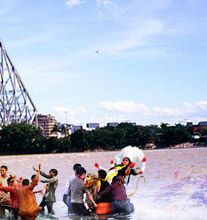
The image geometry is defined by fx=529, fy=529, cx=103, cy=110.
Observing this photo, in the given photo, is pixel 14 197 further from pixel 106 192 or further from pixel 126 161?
pixel 126 161

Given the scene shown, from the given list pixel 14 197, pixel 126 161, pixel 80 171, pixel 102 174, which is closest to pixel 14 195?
pixel 14 197

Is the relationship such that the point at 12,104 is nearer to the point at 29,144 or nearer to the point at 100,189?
the point at 29,144

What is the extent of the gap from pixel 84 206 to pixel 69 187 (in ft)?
3.17

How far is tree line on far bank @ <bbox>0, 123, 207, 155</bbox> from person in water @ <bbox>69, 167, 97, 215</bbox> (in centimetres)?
11388

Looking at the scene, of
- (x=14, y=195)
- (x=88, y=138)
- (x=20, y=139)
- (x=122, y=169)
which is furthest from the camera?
(x=88, y=138)

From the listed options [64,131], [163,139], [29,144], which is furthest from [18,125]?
[163,139]

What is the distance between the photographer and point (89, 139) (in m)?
149

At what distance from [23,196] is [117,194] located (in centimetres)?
285

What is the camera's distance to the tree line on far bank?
12775 centimetres

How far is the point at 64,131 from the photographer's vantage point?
157 meters

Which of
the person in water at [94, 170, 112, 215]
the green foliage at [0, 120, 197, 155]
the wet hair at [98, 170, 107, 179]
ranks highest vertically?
the green foliage at [0, 120, 197, 155]

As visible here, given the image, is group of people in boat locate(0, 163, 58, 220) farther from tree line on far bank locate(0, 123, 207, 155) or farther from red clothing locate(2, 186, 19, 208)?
tree line on far bank locate(0, 123, 207, 155)

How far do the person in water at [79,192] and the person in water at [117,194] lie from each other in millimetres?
764

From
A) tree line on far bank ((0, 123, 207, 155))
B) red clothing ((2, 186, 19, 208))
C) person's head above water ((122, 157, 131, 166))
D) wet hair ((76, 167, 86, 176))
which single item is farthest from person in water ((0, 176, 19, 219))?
tree line on far bank ((0, 123, 207, 155))
